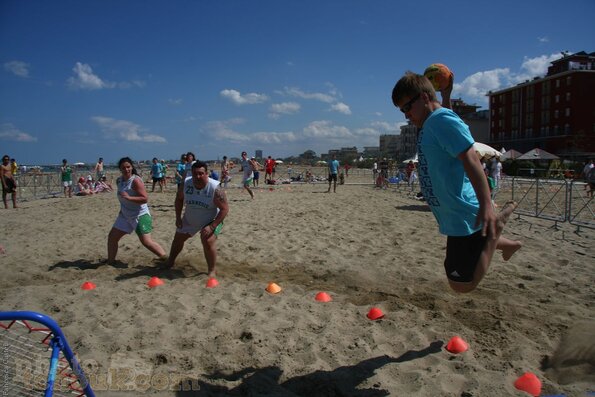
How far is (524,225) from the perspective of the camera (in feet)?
32.3

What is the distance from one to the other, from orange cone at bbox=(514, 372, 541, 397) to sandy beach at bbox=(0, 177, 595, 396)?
0.06 m

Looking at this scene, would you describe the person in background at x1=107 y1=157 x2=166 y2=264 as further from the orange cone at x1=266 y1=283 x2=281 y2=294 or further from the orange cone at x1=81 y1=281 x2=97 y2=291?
the orange cone at x1=266 y1=283 x2=281 y2=294

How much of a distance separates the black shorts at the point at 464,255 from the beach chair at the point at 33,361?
239cm

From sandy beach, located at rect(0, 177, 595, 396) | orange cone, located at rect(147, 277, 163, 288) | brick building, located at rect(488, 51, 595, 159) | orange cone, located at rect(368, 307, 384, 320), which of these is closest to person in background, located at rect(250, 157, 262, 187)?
sandy beach, located at rect(0, 177, 595, 396)

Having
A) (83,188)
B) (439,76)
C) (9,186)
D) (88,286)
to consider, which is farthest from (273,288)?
(83,188)

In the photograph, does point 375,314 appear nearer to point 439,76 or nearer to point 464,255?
Result: point 464,255

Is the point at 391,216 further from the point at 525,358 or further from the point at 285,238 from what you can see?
the point at 525,358

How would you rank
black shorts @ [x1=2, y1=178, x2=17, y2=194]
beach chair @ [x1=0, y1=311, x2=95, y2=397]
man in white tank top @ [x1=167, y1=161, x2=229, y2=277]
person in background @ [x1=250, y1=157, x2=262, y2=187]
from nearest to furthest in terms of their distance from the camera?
beach chair @ [x1=0, y1=311, x2=95, y2=397], man in white tank top @ [x1=167, y1=161, x2=229, y2=277], black shorts @ [x1=2, y1=178, x2=17, y2=194], person in background @ [x1=250, y1=157, x2=262, y2=187]

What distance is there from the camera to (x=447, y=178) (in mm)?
2688

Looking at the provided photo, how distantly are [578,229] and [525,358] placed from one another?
7.30m

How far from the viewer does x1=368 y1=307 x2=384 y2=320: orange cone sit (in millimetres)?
4031

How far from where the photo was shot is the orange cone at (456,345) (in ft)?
10.8

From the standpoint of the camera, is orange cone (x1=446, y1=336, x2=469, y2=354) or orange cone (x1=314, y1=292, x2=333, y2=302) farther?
orange cone (x1=314, y1=292, x2=333, y2=302)

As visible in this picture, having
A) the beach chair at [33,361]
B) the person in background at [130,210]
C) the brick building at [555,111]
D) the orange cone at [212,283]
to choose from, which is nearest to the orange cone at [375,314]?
the orange cone at [212,283]
